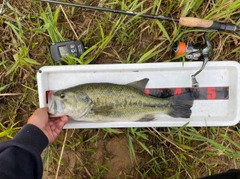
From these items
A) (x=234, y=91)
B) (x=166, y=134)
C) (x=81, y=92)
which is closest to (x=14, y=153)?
(x=81, y=92)

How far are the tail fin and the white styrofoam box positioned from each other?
9 centimetres

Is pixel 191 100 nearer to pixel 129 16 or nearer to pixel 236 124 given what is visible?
pixel 236 124

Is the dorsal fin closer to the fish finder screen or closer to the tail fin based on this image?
the tail fin

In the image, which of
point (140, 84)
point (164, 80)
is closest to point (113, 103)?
point (140, 84)

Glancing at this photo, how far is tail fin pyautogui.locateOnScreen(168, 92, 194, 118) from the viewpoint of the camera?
2.66 meters

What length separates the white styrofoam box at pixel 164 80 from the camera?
2.72m

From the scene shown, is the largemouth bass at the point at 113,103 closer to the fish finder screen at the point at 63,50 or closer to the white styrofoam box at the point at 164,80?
the white styrofoam box at the point at 164,80

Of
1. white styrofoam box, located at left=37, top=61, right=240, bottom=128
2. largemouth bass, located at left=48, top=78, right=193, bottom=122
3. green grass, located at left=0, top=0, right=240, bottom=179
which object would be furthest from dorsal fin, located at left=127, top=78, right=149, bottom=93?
green grass, located at left=0, top=0, right=240, bottom=179

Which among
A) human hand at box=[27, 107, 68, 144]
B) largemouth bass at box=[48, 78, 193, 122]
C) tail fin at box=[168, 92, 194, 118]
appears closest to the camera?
human hand at box=[27, 107, 68, 144]

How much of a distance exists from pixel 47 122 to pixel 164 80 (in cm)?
129

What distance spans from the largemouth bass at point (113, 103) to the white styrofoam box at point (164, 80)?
0.12 m

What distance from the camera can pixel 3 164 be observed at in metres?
1.97

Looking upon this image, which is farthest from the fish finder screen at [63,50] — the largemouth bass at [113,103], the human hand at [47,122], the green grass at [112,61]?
the human hand at [47,122]

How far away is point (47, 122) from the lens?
2.48 m
